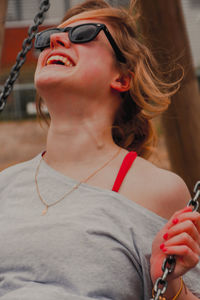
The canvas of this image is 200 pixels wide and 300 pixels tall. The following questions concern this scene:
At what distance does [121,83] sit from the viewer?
127 cm

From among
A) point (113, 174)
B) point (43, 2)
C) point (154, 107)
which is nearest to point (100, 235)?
point (113, 174)

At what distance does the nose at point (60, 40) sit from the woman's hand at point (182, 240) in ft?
1.62

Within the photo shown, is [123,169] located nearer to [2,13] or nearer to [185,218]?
[185,218]

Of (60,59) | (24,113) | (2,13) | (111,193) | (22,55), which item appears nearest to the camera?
(111,193)

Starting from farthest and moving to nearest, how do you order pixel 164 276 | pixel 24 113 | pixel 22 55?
1. pixel 24 113
2. pixel 22 55
3. pixel 164 276

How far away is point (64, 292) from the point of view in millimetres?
949

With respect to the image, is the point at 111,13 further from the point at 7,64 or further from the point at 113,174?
the point at 7,64

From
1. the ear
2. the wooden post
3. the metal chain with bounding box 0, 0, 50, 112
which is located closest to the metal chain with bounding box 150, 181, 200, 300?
the ear

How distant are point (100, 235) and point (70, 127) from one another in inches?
11.4

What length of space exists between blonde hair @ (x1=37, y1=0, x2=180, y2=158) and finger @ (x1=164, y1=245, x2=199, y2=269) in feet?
1.44

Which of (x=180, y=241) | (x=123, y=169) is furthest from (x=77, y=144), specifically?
(x=180, y=241)

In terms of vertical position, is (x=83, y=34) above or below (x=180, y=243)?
above

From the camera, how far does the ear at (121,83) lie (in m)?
1.23

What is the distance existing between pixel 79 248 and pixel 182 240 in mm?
206
